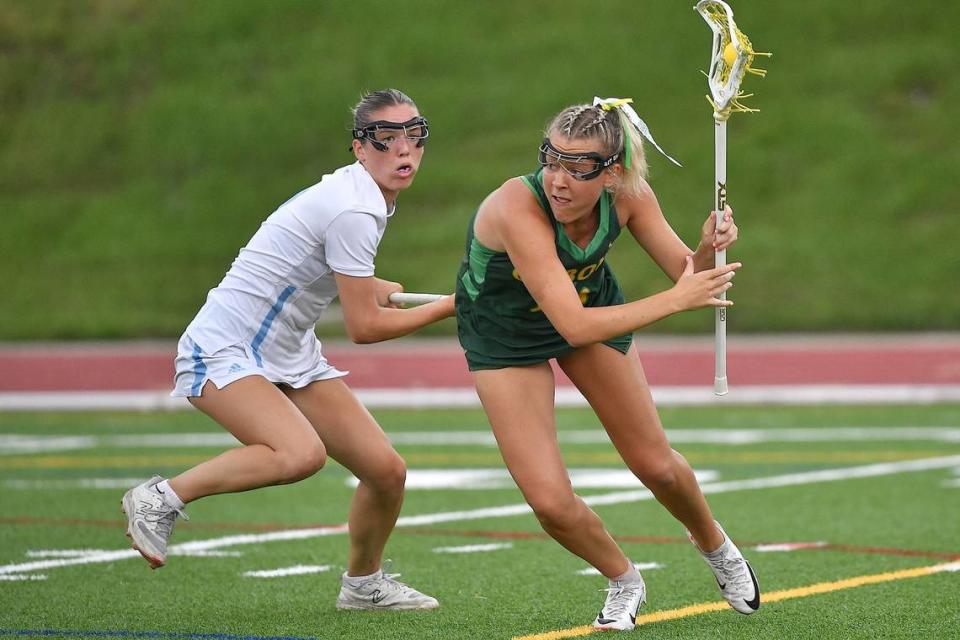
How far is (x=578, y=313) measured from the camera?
17.0 feet

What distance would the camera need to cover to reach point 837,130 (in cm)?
2855

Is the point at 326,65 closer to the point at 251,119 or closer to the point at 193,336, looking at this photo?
the point at 251,119

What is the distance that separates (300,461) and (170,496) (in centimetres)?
51

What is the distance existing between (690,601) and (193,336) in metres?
2.40

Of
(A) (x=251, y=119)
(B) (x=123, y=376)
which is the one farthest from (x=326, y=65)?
(B) (x=123, y=376)

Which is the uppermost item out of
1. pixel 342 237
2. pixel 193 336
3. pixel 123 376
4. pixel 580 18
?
pixel 580 18

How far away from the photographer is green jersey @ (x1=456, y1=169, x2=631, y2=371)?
5.48 metres

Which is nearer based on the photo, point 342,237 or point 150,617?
point 342,237

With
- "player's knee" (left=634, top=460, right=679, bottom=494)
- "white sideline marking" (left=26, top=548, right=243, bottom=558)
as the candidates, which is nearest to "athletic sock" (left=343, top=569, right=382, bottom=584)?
"player's knee" (left=634, top=460, right=679, bottom=494)

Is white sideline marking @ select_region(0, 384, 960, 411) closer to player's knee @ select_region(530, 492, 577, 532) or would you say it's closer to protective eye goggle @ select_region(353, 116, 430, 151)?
protective eye goggle @ select_region(353, 116, 430, 151)

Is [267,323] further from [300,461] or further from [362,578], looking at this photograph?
[362,578]

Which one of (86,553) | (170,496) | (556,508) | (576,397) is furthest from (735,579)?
(576,397)

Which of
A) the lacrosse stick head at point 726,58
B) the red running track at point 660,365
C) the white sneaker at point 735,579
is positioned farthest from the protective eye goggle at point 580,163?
the red running track at point 660,365

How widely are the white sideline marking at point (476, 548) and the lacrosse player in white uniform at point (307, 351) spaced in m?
1.65
